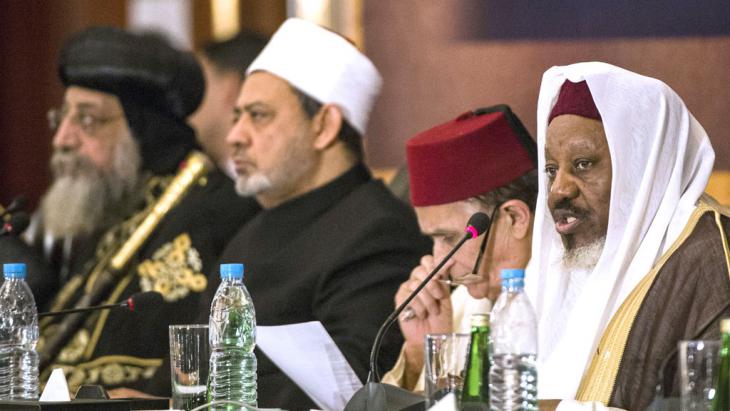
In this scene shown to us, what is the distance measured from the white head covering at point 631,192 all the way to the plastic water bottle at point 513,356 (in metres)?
0.62

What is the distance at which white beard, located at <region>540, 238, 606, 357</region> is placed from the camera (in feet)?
11.0

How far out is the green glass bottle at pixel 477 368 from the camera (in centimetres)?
268

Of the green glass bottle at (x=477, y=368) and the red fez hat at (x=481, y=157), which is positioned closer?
the green glass bottle at (x=477, y=368)

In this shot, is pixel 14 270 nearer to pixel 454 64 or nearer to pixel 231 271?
pixel 231 271

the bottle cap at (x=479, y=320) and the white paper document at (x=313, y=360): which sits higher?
the bottle cap at (x=479, y=320)

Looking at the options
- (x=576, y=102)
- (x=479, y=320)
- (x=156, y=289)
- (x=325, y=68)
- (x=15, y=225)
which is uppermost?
(x=325, y=68)

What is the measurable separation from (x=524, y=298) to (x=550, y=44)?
3.05m

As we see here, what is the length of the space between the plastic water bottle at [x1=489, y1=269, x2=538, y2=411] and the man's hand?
140 centimetres

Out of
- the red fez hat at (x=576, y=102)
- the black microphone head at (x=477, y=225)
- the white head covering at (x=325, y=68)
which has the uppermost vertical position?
the white head covering at (x=325, y=68)

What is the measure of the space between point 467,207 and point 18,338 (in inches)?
51.8

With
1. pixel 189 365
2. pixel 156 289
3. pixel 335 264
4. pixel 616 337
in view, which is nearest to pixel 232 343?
pixel 189 365

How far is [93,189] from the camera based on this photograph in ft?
20.4

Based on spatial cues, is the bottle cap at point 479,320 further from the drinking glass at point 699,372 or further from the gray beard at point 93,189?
the gray beard at point 93,189

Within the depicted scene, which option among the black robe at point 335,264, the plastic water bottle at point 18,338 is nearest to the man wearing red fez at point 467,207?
the black robe at point 335,264
